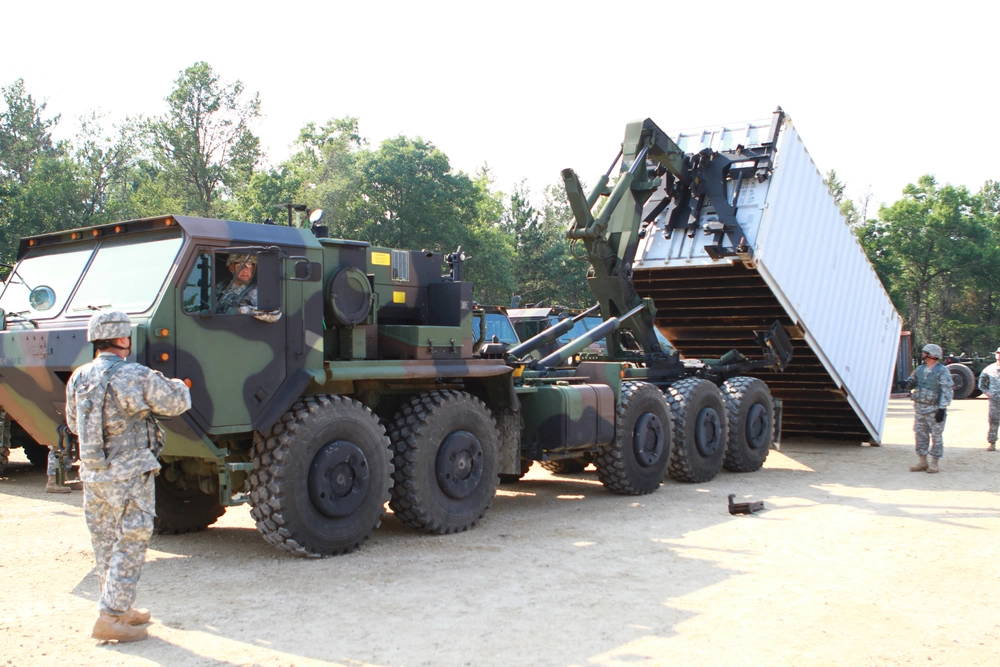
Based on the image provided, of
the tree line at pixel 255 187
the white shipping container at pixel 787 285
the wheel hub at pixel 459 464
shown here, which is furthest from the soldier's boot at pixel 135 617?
the tree line at pixel 255 187

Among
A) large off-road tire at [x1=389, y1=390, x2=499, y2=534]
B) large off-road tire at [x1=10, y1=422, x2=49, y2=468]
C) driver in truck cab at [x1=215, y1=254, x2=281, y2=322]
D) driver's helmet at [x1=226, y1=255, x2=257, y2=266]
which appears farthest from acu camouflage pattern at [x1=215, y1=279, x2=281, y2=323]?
large off-road tire at [x1=10, y1=422, x2=49, y2=468]

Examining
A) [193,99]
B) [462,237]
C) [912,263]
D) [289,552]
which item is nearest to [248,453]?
[289,552]

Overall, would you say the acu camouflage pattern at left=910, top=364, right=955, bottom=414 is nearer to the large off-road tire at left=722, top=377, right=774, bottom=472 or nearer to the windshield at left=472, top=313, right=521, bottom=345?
the large off-road tire at left=722, top=377, right=774, bottom=472

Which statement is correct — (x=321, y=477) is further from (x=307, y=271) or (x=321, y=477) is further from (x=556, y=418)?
(x=556, y=418)

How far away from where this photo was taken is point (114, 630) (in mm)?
4719

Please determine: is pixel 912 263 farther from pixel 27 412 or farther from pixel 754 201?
pixel 27 412

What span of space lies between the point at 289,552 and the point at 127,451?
2017 mm

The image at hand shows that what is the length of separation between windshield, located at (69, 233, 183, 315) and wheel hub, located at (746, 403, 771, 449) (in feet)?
25.3

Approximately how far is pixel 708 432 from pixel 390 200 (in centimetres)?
2497

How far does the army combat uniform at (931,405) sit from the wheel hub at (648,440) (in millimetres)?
3872

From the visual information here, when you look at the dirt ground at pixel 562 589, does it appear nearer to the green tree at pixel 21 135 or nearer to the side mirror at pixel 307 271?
the side mirror at pixel 307 271

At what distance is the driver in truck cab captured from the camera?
6316mm

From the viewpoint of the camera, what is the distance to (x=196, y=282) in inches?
245

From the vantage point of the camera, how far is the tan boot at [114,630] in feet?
15.5
